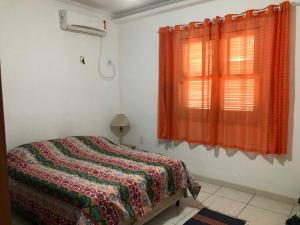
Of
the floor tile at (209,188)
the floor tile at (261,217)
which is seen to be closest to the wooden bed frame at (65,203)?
the floor tile at (209,188)

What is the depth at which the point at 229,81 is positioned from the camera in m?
3.01

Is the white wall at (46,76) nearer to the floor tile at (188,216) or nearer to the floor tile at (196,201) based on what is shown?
the floor tile at (196,201)

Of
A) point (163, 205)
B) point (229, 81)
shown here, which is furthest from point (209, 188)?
point (229, 81)

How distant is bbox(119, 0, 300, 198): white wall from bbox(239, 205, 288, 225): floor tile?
0.38m

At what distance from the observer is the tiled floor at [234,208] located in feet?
8.04

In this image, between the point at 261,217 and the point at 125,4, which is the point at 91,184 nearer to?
the point at 261,217

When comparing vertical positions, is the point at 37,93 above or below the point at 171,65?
below

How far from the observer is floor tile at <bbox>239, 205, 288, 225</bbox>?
2.40 metres

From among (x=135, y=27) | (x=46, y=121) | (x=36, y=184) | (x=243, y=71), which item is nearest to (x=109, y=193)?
(x=36, y=184)

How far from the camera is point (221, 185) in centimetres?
328

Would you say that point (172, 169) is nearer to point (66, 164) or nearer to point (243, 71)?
point (66, 164)

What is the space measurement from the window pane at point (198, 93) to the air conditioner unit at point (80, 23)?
1.60 meters

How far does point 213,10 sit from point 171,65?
89 centimetres

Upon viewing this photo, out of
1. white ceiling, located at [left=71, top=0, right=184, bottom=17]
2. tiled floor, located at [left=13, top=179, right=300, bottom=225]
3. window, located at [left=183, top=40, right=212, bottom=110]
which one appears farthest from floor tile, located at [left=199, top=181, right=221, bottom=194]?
white ceiling, located at [left=71, top=0, right=184, bottom=17]
